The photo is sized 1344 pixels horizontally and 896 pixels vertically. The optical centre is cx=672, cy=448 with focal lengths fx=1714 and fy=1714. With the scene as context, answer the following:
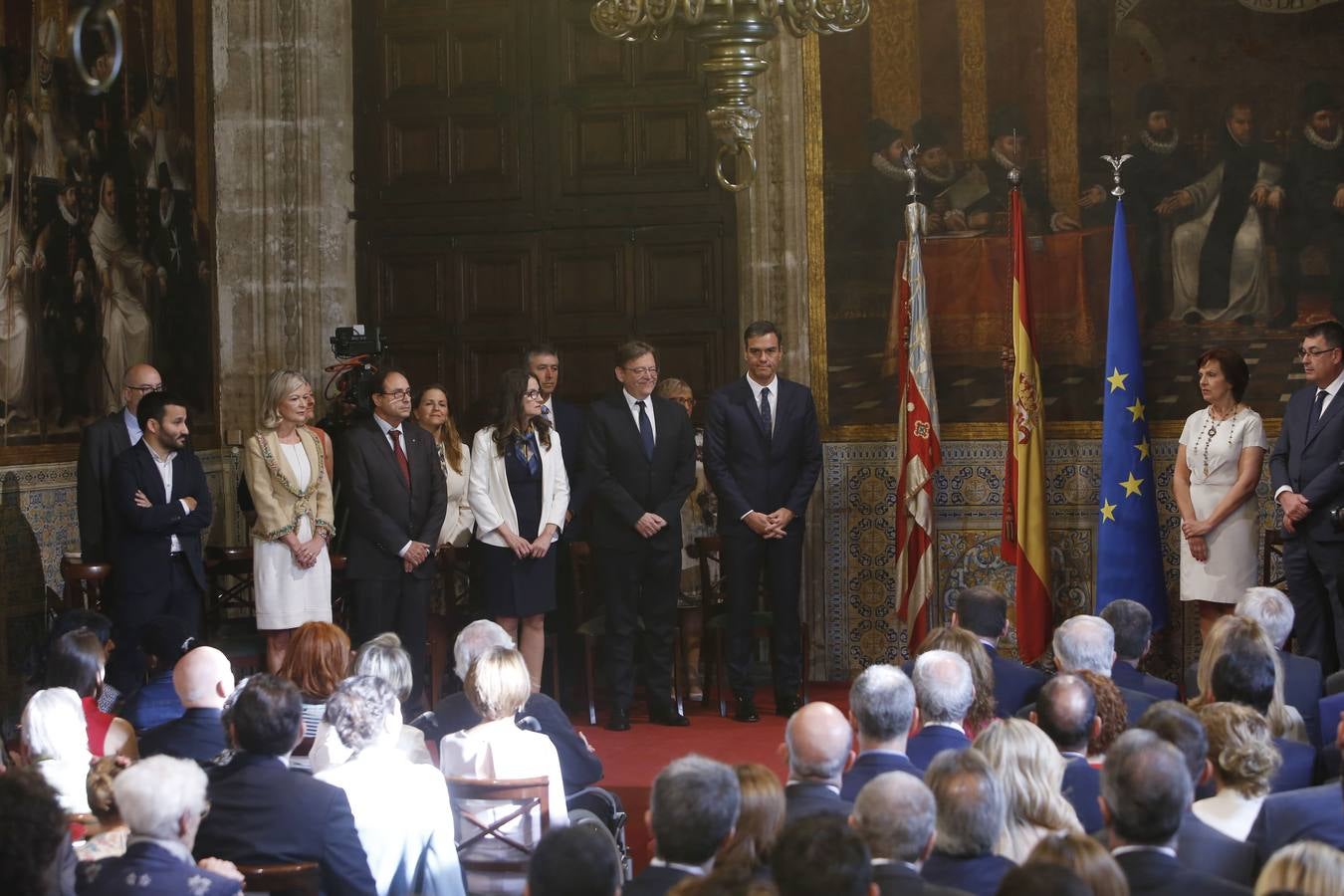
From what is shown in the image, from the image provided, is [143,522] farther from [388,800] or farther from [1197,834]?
[1197,834]

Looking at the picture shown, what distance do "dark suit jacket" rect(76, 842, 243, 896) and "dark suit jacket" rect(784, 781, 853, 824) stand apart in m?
1.38

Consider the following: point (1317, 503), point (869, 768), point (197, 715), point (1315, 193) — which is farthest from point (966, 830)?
point (1315, 193)

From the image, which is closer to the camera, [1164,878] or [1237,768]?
[1164,878]

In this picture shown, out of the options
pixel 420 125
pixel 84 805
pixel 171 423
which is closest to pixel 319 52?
pixel 420 125

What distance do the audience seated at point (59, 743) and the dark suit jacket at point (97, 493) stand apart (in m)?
3.38

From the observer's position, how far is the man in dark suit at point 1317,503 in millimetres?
8477

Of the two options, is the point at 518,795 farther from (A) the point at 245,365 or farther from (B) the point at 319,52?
(B) the point at 319,52

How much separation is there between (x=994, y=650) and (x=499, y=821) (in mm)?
2205

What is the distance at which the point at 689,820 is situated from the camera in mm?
3779

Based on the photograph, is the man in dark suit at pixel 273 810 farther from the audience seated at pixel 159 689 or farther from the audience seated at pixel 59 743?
the audience seated at pixel 159 689

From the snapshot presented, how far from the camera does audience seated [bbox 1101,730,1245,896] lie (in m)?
3.65

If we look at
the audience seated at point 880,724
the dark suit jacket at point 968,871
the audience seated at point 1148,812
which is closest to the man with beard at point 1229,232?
the audience seated at point 880,724

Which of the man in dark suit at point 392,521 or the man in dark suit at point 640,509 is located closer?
the man in dark suit at point 392,521

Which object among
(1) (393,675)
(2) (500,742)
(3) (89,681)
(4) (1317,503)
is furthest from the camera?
(4) (1317,503)
